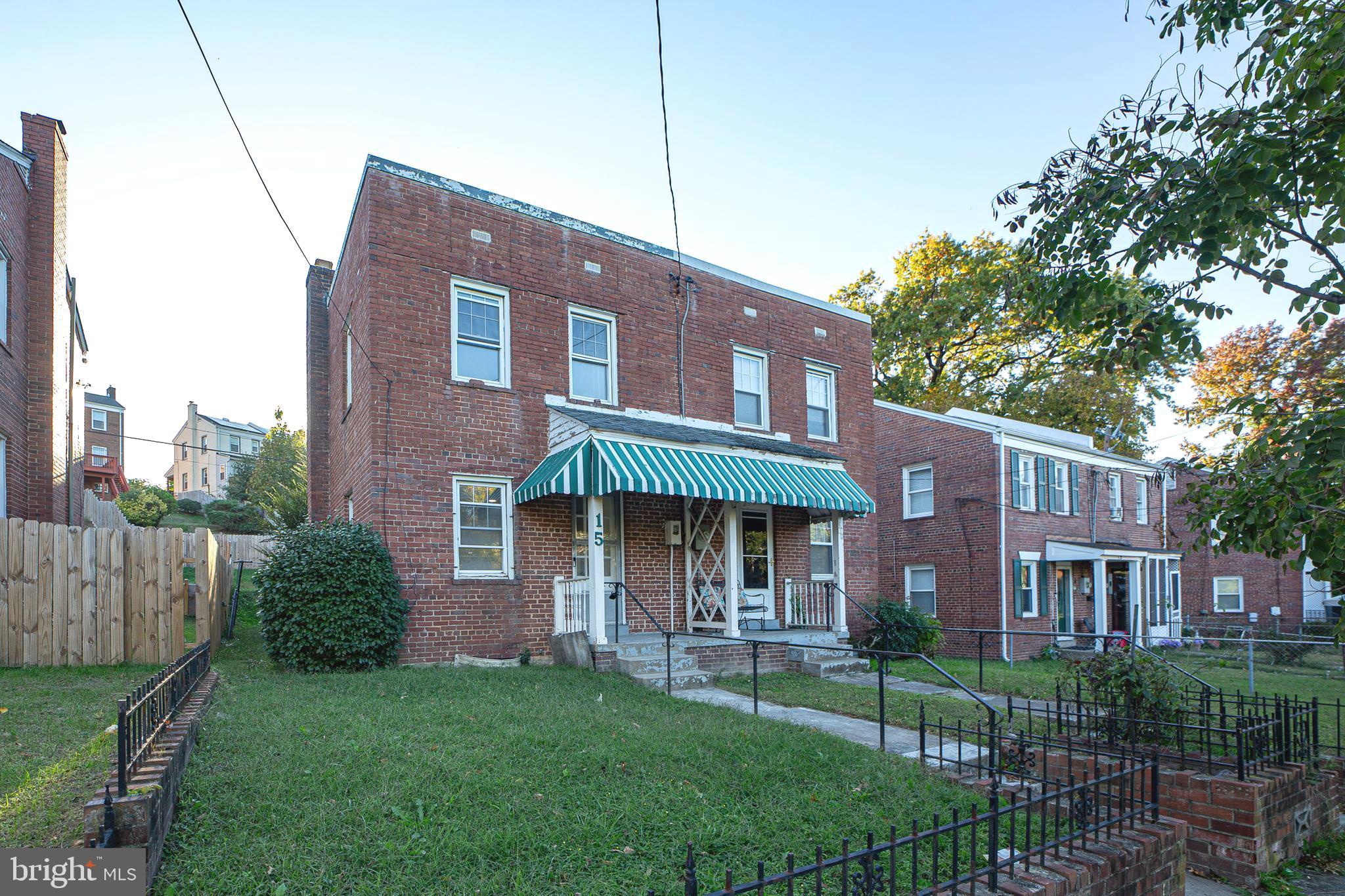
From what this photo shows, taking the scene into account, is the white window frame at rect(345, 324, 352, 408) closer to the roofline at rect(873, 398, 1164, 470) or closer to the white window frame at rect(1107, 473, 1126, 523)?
the roofline at rect(873, 398, 1164, 470)

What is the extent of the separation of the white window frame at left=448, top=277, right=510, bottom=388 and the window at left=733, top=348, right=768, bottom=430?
501 centimetres

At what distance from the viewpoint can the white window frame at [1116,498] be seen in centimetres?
2666

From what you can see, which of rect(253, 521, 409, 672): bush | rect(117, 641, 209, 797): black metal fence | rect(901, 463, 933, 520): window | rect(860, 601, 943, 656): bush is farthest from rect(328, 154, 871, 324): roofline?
rect(117, 641, 209, 797): black metal fence

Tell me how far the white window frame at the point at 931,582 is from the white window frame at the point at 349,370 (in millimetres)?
16237

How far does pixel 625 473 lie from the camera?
38.5 feet

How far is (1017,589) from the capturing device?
22516mm

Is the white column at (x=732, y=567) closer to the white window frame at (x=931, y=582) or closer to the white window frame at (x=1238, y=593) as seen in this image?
the white window frame at (x=931, y=582)

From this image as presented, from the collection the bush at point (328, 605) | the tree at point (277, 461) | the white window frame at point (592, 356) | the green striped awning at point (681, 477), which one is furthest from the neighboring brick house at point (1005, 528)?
the tree at point (277, 461)

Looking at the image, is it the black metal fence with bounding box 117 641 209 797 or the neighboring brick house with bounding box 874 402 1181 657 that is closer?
the black metal fence with bounding box 117 641 209 797

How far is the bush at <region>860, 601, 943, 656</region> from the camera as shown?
1698cm

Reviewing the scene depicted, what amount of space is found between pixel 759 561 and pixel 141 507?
1254 inches

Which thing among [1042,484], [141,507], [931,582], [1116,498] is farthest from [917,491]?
[141,507]

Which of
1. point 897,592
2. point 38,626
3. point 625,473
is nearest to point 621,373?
point 625,473

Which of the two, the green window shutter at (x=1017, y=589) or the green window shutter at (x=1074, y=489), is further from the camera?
the green window shutter at (x=1074, y=489)
